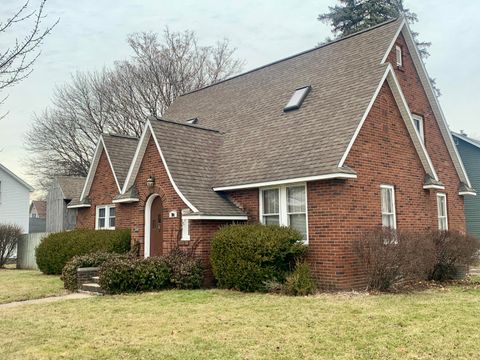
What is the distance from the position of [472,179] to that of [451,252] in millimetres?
15821

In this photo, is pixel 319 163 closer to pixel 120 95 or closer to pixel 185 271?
pixel 185 271

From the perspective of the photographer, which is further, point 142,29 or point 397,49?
point 142,29

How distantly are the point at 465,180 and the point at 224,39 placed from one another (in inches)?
1166

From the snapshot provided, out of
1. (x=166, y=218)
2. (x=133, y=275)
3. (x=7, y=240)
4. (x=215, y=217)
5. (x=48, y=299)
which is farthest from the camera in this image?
(x=7, y=240)

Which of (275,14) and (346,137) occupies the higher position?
(275,14)

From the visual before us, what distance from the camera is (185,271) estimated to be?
43.6 feet

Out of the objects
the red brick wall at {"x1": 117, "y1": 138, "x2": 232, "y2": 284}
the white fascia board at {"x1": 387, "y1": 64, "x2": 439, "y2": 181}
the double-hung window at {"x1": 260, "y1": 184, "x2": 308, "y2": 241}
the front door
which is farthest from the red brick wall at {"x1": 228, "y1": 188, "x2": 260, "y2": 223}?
the white fascia board at {"x1": 387, "y1": 64, "x2": 439, "y2": 181}

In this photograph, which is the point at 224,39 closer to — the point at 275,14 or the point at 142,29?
the point at 142,29

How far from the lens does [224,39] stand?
4419 cm

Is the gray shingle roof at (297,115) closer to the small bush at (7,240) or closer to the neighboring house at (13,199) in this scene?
the small bush at (7,240)

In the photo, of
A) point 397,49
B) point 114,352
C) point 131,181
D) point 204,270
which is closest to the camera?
point 114,352

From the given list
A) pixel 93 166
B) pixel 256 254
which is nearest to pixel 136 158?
pixel 256 254

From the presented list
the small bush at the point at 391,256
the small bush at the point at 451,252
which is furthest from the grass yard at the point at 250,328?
the small bush at the point at 451,252

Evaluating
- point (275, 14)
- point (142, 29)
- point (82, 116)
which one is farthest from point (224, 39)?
point (275, 14)
